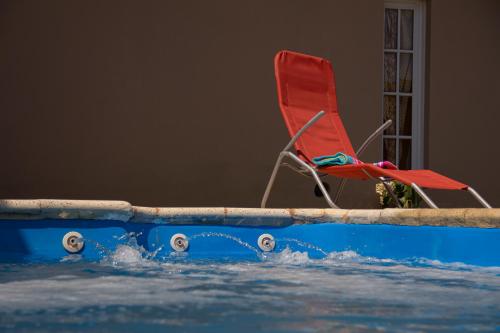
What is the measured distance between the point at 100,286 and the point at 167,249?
1.23 meters

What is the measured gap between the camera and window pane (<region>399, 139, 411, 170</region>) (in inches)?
273

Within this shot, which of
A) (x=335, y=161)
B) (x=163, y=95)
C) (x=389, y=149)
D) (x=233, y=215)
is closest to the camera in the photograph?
(x=233, y=215)

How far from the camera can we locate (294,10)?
6.69 metres

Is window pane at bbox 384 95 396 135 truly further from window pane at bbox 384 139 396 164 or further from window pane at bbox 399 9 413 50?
window pane at bbox 399 9 413 50

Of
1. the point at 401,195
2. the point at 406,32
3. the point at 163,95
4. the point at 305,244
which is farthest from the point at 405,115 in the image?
→ the point at 305,244

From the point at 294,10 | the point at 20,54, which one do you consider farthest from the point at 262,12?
the point at 20,54

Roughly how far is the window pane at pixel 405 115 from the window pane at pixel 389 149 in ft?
0.37

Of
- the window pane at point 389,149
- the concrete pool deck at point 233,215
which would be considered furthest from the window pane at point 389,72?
the concrete pool deck at point 233,215

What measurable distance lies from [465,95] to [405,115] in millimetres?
522

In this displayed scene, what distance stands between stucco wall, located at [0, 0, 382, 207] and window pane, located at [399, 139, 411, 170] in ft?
1.01

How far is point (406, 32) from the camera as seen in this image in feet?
22.9

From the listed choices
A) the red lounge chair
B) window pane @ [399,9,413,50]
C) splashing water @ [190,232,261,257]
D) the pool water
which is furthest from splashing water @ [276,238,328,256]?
window pane @ [399,9,413,50]

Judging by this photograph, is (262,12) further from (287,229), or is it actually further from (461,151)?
(287,229)

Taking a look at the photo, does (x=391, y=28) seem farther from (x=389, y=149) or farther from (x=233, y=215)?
(x=233, y=215)
